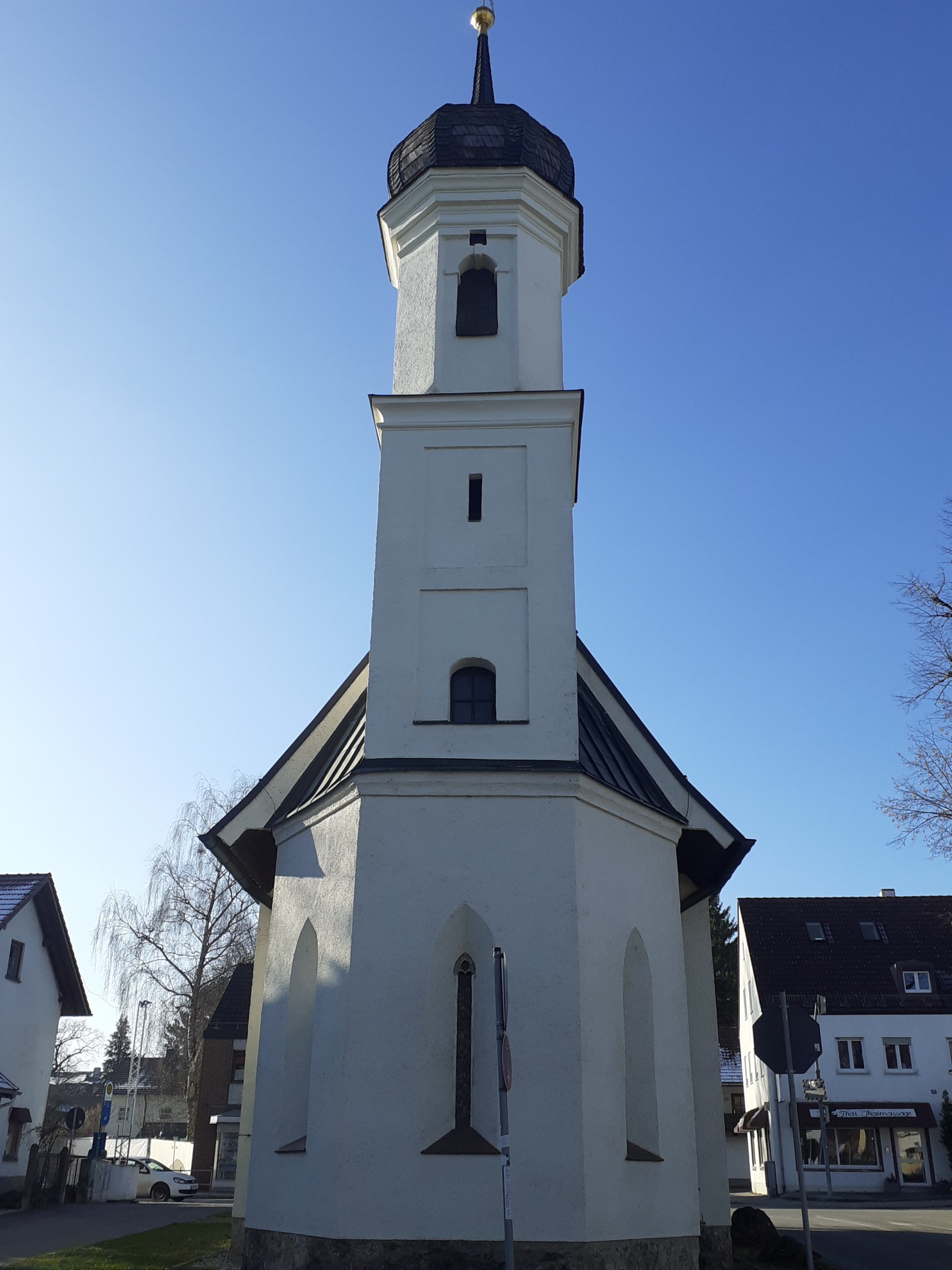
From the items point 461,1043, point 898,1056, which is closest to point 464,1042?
point 461,1043

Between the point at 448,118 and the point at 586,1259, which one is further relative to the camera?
the point at 448,118

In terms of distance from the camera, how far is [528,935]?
12156 mm

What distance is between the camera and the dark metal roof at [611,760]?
547 inches

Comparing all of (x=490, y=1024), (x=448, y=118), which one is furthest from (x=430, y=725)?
(x=448, y=118)

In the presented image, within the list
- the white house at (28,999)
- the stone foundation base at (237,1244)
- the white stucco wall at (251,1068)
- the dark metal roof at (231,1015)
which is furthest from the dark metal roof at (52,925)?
the stone foundation base at (237,1244)

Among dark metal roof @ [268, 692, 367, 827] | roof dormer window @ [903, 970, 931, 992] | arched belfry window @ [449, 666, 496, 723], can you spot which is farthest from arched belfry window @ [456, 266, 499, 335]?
roof dormer window @ [903, 970, 931, 992]

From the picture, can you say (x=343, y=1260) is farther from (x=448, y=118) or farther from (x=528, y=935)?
(x=448, y=118)

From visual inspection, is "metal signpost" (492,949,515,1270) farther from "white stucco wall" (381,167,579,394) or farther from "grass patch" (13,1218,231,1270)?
"white stucco wall" (381,167,579,394)

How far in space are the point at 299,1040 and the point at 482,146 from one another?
13.1m

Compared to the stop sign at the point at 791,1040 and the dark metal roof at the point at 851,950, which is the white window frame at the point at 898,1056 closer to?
the dark metal roof at the point at 851,950

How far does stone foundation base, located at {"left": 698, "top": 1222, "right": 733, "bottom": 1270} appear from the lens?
1437 centimetres

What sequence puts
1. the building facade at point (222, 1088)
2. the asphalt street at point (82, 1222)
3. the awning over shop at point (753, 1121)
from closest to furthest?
the asphalt street at point (82, 1222) → the awning over shop at point (753, 1121) → the building facade at point (222, 1088)

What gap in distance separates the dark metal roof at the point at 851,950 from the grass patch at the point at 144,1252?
2408 centimetres

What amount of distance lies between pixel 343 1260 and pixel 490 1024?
2.60 metres
